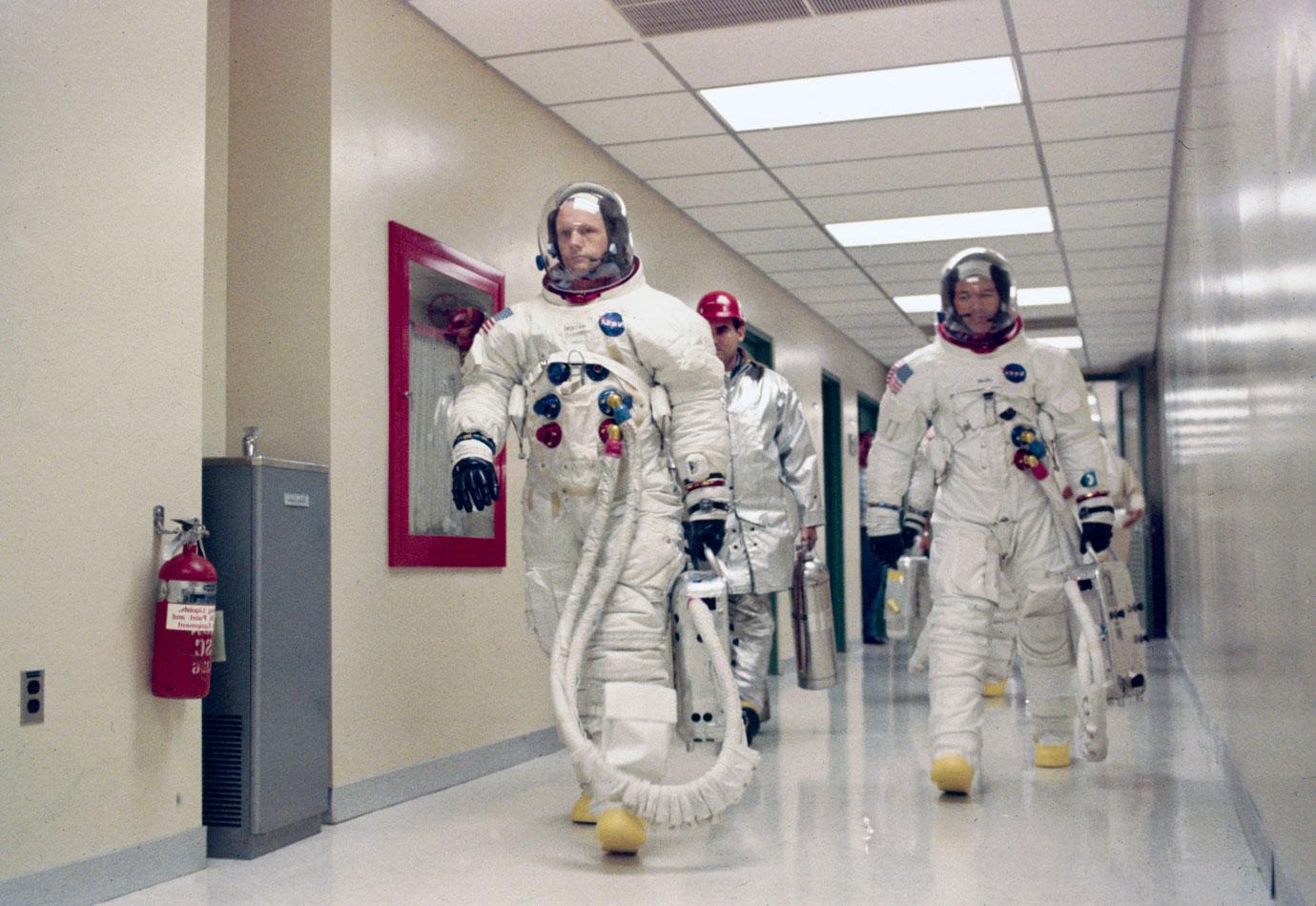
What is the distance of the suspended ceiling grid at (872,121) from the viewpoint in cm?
472

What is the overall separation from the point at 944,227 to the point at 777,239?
973 millimetres

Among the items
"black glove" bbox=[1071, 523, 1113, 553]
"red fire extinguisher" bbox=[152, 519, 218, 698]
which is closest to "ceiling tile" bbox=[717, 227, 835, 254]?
"black glove" bbox=[1071, 523, 1113, 553]

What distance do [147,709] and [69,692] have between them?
0.27m

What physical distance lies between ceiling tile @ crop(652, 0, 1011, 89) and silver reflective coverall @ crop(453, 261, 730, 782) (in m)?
1.52

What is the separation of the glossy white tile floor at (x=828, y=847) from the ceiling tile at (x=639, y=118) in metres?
2.64

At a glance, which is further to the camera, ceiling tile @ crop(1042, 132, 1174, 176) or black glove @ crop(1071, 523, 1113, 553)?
ceiling tile @ crop(1042, 132, 1174, 176)

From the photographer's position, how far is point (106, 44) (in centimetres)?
305

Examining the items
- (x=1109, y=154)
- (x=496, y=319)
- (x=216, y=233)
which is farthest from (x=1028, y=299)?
(x=216, y=233)

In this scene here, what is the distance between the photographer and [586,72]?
526cm

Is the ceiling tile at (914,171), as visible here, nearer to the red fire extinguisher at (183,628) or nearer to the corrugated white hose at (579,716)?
the corrugated white hose at (579,716)

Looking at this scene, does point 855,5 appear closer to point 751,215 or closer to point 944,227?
point 751,215

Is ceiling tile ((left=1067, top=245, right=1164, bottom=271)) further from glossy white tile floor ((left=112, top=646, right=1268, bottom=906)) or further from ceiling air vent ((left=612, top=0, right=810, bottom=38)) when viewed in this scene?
ceiling air vent ((left=612, top=0, right=810, bottom=38))

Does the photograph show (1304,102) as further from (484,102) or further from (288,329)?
(484,102)

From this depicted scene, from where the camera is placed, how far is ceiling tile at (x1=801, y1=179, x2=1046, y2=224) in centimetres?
696
